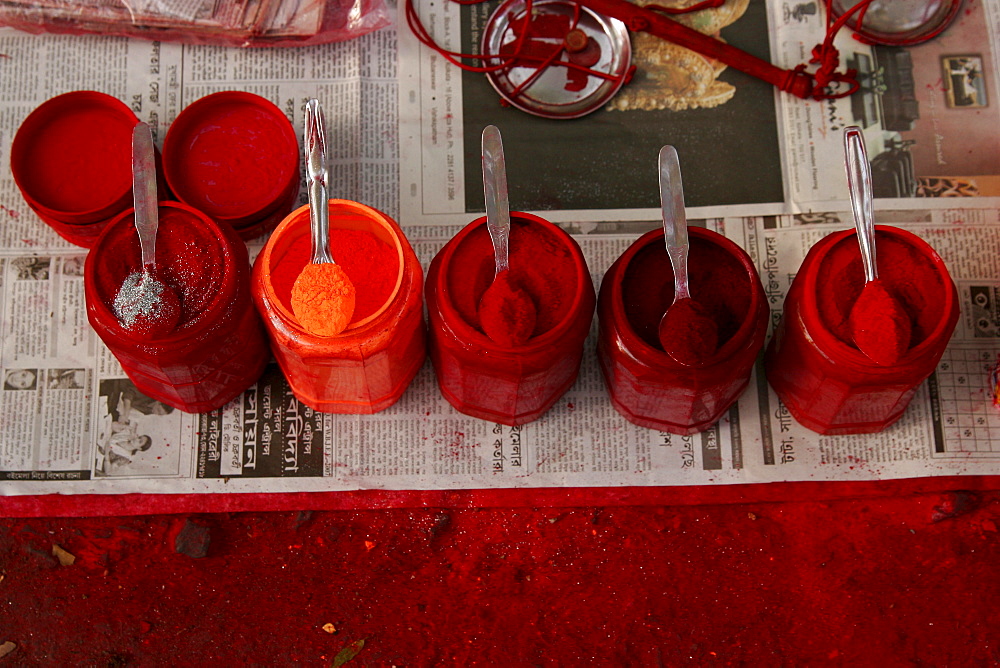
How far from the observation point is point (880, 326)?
0.92 metres

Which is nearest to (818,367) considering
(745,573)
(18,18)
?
(745,573)

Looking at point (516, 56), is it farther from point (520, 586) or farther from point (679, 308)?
point (520, 586)

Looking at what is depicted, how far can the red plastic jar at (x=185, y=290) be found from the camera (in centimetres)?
95

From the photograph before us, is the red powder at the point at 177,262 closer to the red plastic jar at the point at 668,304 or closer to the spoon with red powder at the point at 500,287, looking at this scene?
the spoon with red powder at the point at 500,287

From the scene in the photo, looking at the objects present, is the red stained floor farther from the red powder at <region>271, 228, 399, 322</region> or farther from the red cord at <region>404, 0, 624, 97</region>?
the red cord at <region>404, 0, 624, 97</region>

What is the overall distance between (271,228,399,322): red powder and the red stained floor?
13.5 inches

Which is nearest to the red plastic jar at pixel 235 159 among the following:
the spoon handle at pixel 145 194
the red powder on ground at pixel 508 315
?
the spoon handle at pixel 145 194

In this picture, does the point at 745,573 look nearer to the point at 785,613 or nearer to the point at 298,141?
the point at 785,613

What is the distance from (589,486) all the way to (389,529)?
29 cm

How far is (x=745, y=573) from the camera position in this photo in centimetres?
114

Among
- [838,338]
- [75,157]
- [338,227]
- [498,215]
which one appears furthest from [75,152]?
[838,338]

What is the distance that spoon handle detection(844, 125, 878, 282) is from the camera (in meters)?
0.97

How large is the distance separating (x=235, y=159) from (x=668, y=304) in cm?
64

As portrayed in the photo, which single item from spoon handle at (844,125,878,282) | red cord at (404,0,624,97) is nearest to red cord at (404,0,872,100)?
red cord at (404,0,624,97)
